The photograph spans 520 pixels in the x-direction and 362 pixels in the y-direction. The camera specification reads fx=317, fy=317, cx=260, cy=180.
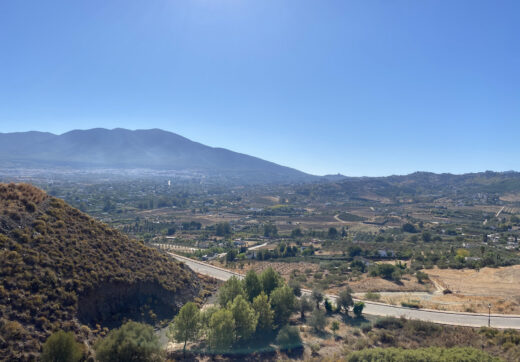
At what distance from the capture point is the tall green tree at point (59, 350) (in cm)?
1465

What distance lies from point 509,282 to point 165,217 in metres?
91.9

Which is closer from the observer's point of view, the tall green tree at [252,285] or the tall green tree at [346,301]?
the tall green tree at [252,285]

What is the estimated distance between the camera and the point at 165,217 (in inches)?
4173

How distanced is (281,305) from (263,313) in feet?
7.40

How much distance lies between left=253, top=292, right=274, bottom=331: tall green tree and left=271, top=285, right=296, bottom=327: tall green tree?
1.46 m

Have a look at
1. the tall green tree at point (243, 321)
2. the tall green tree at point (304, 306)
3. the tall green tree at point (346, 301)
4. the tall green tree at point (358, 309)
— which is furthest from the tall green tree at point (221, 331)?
the tall green tree at point (358, 309)

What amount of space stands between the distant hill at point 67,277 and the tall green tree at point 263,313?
7.20m

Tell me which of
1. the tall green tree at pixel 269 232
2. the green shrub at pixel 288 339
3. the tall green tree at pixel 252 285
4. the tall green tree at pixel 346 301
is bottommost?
the tall green tree at pixel 269 232

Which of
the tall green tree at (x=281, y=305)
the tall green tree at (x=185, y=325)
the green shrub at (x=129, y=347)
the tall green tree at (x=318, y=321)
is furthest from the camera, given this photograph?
the tall green tree at (x=281, y=305)

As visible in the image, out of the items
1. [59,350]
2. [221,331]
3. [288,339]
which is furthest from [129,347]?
[288,339]

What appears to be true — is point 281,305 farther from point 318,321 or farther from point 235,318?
point 235,318

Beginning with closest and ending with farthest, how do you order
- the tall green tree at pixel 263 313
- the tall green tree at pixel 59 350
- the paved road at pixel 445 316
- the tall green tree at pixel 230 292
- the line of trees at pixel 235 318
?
the tall green tree at pixel 59 350, the line of trees at pixel 235 318, the tall green tree at pixel 263 313, the tall green tree at pixel 230 292, the paved road at pixel 445 316

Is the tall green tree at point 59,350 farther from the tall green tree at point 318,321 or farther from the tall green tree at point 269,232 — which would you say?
the tall green tree at point 269,232

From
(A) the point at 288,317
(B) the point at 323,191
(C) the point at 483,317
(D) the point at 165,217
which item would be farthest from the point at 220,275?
(B) the point at 323,191
